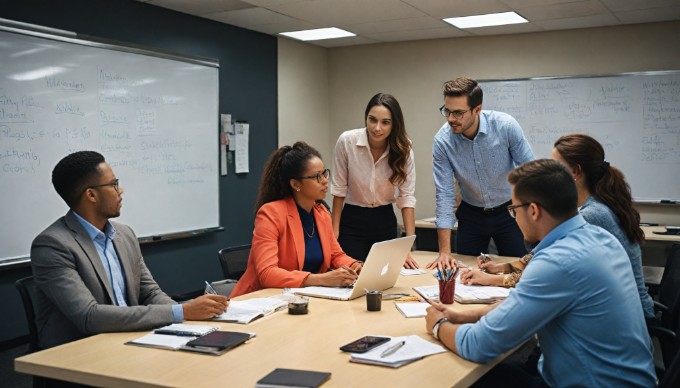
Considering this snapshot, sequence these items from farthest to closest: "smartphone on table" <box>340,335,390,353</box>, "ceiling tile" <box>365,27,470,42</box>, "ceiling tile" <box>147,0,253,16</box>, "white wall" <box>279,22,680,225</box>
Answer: "ceiling tile" <box>365,27,470,42</box>
"white wall" <box>279,22,680,225</box>
"ceiling tile" <box>147,0,253,16</box>
"smartphone on table" <box>340,335,390,353</box>

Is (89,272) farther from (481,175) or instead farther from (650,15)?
(650,15)

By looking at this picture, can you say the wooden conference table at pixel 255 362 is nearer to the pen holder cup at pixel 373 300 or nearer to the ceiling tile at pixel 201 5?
the pen holder cup at pixel 373 300

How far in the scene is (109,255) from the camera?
8.09 feet

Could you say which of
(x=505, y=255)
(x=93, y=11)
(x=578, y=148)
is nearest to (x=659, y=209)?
(x=505, y=255)

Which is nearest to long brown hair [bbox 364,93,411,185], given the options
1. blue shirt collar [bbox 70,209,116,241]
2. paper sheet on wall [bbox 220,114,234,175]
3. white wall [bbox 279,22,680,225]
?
blue shirt collar [bbox 70,209,116,241]

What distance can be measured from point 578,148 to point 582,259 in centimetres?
99

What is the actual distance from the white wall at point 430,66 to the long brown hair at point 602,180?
12.5 feet

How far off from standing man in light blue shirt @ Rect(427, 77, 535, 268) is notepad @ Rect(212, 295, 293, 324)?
1194 millimetres

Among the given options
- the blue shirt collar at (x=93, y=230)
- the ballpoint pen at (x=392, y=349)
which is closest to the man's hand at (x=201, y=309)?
the blue shirt collar at (x=93, y=230)

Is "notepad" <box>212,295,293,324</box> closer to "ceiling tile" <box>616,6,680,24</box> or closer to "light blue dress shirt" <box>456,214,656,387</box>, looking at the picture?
"light blue dress shirt" <box>456,214,656,387</box>

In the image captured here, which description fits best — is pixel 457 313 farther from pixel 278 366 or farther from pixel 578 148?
pixel 578 148

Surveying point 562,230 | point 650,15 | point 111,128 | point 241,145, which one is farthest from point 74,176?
point 650,15

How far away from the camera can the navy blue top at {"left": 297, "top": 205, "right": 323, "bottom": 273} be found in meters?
3.06

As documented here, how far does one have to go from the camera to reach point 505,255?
3.62 meters
